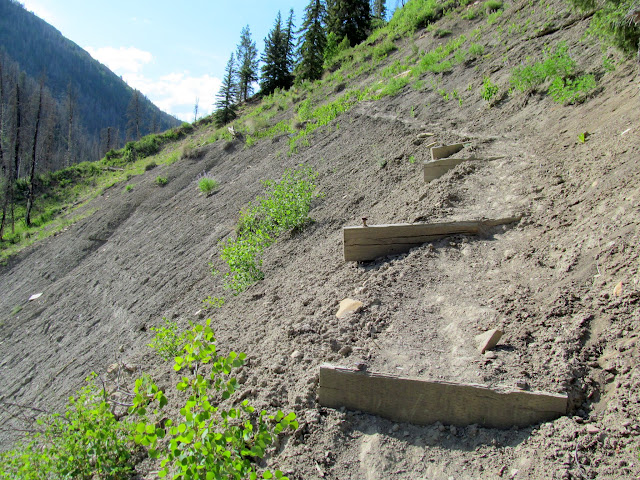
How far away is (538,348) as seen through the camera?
8.86 ft

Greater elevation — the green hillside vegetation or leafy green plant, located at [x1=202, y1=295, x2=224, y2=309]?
the green hillside vegetation

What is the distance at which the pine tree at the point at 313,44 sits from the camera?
23.1 meters

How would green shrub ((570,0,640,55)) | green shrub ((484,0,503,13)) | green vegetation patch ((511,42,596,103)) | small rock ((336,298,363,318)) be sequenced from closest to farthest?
small rock ((336,298,363,318))
green shrub ((570,0,640,55))
green vegetation patch ((511,42,596,103))
green shrub ((484,0,503,13))

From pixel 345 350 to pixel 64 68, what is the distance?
15123 cm

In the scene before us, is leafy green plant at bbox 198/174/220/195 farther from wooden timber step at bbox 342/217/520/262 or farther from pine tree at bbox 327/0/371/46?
pine tree at bbox 327/0/371/46

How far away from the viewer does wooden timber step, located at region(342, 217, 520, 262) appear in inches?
171

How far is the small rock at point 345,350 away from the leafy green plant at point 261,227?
2.67 meters

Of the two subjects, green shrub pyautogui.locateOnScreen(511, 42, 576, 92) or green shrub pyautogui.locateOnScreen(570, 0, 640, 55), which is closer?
green shrub pyautogui.locateOnScreen(570, 0, 640, 55)

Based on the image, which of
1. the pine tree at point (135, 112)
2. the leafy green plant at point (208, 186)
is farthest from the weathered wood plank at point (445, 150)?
the pine tree at point (135, 112)

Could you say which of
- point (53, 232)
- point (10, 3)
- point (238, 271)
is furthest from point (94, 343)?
point (10, 3)

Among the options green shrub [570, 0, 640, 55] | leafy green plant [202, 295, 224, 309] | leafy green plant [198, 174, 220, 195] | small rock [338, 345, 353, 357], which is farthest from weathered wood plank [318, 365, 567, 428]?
leafy green plant [198, 174, 220, 195]

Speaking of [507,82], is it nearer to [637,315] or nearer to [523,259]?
[523,259]

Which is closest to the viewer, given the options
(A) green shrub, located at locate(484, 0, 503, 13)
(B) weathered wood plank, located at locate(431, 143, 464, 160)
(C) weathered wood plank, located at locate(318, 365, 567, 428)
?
(C) weathered wood plank, located at locate(318, 365, 567, 428)

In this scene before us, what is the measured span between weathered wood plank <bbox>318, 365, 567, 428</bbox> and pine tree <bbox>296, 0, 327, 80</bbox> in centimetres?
2249
